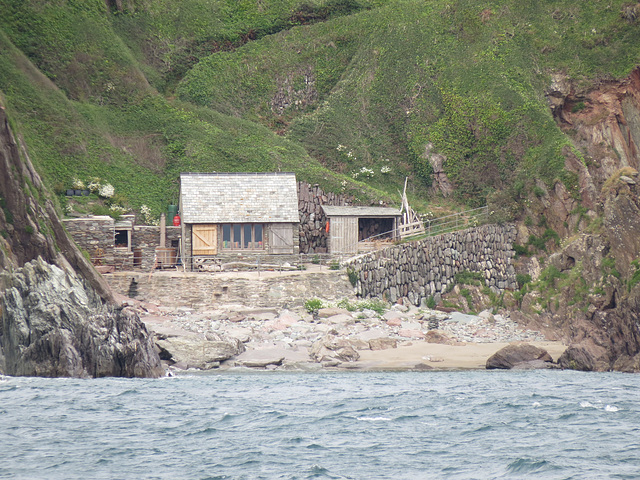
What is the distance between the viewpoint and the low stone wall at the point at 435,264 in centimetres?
4394

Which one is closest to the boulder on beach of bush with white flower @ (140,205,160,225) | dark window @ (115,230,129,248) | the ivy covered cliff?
the ivy covered cliff

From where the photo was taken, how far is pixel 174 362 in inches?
1287

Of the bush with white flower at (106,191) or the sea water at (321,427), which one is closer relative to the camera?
the sea water at (321,427)

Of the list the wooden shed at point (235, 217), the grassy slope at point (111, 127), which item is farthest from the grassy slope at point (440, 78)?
the wooden shed at point (235, 217)

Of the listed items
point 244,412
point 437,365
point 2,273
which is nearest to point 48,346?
point 2,273

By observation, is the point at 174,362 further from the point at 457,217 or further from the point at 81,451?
the point at 457,217

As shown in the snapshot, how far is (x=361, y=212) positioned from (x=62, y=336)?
A: 886 inches

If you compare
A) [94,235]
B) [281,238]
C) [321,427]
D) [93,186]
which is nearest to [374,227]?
[281,238]

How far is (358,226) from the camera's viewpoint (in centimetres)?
5034

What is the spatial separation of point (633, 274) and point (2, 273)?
23449mm

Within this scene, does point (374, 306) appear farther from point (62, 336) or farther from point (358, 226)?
point (62, 336)

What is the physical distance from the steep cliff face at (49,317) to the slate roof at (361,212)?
16.0m

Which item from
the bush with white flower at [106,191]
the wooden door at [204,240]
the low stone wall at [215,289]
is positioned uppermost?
the bush with white flower at [106,191]

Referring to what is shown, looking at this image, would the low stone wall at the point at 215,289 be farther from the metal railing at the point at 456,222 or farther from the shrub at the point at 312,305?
the metal railing at the point at 456,222
